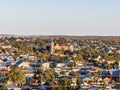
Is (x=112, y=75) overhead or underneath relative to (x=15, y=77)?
underneath

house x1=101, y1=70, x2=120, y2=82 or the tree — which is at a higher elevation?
the tree

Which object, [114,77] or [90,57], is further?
[90,57]

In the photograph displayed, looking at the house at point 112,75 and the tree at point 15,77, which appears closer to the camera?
the tree at point 15,77

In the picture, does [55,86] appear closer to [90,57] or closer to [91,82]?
[91,82]

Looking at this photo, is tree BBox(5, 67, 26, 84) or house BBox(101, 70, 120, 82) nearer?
tree BBox(5, 67, 26, 84)

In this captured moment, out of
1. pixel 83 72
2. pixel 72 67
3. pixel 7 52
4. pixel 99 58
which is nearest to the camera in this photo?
pixel 83 72

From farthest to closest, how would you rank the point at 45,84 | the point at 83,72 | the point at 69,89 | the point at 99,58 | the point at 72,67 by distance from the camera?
1. the point at 99,58
2. the point at 72,67
3. the point at 83,72
4. the point at 45,84
5. the point at 69,89

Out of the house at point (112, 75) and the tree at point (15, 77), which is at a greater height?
the tree at point (15, 77)

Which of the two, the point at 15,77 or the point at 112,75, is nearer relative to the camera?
the point at 15,77

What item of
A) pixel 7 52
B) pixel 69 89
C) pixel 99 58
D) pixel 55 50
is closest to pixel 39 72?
pixel 69 89
